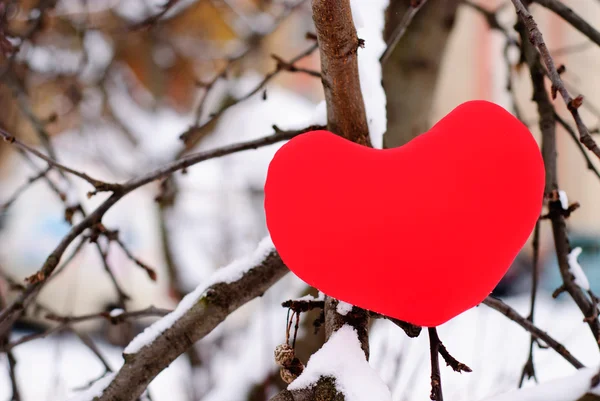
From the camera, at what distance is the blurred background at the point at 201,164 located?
74.0 inches

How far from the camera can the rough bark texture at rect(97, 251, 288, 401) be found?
906 millimetres

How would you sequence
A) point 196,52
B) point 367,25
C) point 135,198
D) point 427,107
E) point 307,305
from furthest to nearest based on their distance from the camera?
point 135,198, point 196,52, point 427,107, point 367,25, point 307,305

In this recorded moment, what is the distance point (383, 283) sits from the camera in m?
0.53

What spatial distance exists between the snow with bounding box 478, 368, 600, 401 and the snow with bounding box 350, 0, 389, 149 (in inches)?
16.7

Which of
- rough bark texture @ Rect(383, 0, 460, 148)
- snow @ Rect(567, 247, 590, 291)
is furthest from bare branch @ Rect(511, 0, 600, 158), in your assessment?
rough bark texture @ Rect(383, 0, 460, 148)

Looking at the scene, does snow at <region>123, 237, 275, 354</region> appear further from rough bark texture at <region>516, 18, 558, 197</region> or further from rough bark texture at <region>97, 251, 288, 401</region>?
rough bark texture at <region>516, 18, 558, 197</region>

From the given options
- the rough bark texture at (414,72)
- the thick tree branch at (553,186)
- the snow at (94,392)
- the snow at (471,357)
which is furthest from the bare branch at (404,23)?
the snow at (471,357)

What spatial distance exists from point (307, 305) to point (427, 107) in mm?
1133

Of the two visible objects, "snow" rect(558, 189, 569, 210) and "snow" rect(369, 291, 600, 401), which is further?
"snow" rect(369, 291, 600, 401)

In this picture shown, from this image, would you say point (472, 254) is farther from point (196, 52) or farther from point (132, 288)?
point (132, 288)

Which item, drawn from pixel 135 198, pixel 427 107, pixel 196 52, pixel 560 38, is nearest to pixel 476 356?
pixel 427 107

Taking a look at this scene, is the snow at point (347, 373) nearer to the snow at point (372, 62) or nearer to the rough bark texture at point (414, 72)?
the snow at point (372, 62)

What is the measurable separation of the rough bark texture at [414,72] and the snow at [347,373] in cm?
104

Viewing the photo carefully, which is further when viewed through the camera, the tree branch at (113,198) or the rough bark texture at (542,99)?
the rough bark texture at (542,99)
